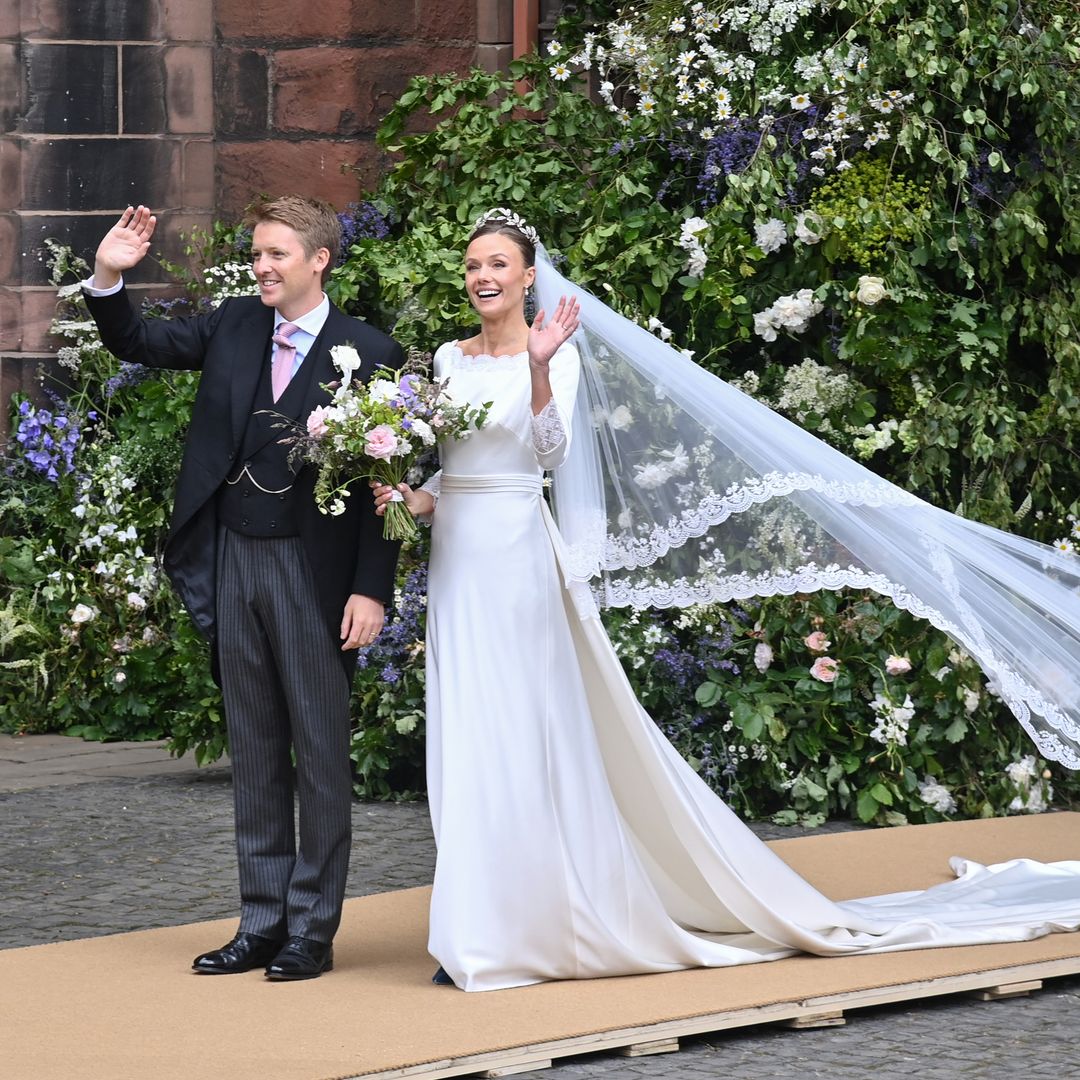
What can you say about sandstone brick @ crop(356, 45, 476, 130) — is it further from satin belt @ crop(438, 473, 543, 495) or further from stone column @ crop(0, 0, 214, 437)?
satin belt @ crop(438, 473, 543, 495)

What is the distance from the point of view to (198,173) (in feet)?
33.2

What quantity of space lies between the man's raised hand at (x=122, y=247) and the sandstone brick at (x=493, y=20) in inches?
220

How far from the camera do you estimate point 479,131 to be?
28.6ft

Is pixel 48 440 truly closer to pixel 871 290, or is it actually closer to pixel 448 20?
pixel 448 20

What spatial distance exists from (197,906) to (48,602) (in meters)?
3.80

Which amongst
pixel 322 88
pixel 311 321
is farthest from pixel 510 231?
pixel 322 88

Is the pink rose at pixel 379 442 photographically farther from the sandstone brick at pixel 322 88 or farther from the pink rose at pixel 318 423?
the sandstone brick at pixel 322 88

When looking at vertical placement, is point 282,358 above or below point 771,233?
below

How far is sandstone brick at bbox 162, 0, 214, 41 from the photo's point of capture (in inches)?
394

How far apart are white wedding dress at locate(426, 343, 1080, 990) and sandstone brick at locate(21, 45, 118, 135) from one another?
214 inches

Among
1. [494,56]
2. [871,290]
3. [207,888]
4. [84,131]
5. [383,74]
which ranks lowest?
[207,888]

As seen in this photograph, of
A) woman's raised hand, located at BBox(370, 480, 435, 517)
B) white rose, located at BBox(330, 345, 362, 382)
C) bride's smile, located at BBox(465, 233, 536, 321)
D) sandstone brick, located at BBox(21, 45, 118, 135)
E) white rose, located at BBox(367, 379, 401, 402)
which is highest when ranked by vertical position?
sandstone brick, located at BBox(21, 45, 118, 135)

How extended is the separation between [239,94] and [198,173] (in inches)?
17.9

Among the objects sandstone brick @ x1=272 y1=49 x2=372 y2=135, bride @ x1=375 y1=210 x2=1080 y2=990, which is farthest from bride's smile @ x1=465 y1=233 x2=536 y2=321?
sandstone brick @ x1=272 y1=49 x2=372 y2=135
